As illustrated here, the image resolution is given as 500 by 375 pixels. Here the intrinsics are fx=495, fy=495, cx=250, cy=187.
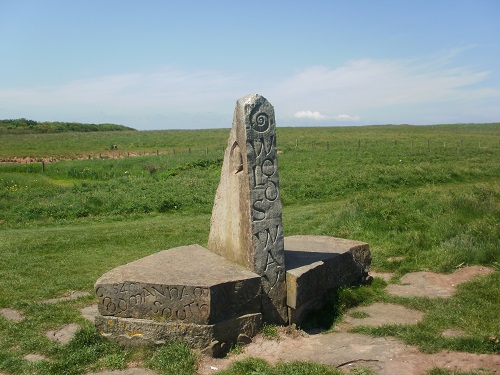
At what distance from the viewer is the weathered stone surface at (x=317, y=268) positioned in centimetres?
664

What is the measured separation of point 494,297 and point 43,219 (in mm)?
14006

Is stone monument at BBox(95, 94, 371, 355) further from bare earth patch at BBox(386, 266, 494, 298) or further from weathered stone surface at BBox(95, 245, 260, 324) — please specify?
bare earth patch at BBox(386, 266, 494, 298)

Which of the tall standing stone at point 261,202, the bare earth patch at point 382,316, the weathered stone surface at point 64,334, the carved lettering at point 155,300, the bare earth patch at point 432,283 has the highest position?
the tall standing stone at point 261,202

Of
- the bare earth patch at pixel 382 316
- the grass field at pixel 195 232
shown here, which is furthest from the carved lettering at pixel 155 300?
the bare earth patch at pixel 382 316

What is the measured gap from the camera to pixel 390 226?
1103 cm

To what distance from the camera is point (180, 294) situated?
5.94 metres

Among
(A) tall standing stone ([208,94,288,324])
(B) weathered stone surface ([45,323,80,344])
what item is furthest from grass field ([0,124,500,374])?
Result: (A) tall standing stone ([208,94,288,324])

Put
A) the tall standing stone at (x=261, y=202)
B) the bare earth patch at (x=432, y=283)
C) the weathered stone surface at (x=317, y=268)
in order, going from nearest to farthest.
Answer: the tall standing stone at (x=261, y=202)
the weathered stone surface at (x=317, y=268)
the bare earth patch at (x=432, y=283)

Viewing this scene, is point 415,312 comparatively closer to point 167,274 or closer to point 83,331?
point 167,274

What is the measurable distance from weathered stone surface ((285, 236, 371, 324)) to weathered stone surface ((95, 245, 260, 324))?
562 millimetres

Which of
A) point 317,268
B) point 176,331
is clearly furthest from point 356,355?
point 176,331

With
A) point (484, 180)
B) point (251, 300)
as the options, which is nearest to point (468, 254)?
point (251, 300)

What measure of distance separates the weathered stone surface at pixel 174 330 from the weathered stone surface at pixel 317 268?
2.26ft

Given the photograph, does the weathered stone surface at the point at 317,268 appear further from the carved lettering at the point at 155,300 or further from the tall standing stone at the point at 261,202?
the carved lettering at the point at 155,300
